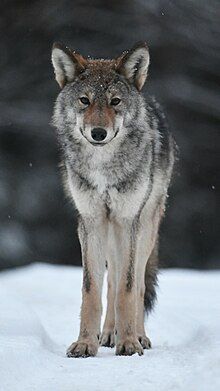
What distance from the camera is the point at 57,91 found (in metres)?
14.5

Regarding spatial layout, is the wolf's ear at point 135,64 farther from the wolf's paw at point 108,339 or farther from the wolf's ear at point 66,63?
the wolf's paw at point 108,339

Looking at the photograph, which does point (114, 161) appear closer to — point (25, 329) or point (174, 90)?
point (25, 329)

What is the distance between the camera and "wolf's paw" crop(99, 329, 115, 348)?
697 centimetres

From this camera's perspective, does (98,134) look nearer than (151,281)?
Yes

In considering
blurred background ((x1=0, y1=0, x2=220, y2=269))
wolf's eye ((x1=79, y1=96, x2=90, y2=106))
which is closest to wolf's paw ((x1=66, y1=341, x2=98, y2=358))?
wolf's eye ((x1=79, y1=96, x2=90, y2=106))

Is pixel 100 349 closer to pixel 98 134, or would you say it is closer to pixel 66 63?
pixel 98 134

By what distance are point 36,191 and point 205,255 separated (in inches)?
98.3

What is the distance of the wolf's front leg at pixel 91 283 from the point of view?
245 inches

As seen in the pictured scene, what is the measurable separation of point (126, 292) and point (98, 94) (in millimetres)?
1205

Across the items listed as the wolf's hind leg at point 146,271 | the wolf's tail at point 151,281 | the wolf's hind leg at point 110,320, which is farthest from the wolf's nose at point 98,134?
the wolf's tail at point 151,281

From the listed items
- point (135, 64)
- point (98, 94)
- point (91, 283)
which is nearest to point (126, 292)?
point (91, 283)

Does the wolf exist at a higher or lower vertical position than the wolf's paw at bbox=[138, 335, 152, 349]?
higher

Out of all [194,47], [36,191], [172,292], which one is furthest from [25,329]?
[194,47]

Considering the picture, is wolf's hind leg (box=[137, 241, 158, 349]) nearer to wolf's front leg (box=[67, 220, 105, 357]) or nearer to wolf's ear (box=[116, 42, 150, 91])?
wolf's front leg (box=[67, 220, 105, 357])
